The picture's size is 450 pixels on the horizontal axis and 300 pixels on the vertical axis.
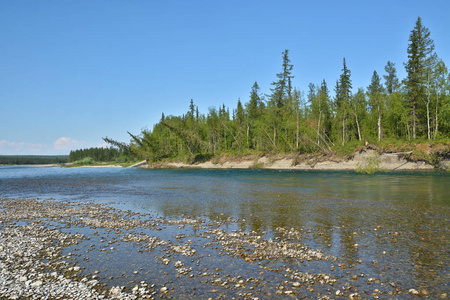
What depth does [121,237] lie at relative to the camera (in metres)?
13.7

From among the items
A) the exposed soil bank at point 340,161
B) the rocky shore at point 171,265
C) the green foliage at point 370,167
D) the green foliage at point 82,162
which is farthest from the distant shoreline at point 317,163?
the green foliage at point 82,162

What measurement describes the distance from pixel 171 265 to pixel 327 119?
81081mm

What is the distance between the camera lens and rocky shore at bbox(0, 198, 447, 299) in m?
7.93

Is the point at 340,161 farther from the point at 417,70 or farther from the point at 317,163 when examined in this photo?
the point at 417,70

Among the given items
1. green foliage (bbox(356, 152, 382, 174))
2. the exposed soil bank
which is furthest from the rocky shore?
the exposed soil bank

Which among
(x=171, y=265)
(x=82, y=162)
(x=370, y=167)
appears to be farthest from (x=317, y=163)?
(x=82, y=162)

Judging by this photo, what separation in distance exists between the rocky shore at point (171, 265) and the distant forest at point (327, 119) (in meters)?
61.7

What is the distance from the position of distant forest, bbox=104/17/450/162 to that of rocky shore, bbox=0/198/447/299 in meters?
61.7

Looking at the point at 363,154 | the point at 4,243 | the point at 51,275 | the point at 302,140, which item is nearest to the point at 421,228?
the point at 51,275

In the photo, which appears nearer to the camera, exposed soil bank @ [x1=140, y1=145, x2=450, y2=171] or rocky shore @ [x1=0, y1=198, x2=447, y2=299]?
rocky shore @ [x1=0, y1=198, x2=447, y2=299]

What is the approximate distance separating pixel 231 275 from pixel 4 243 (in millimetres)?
10976

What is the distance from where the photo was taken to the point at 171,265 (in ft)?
33.0

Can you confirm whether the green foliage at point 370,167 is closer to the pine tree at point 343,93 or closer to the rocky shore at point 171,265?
the pine tree at point 343,93

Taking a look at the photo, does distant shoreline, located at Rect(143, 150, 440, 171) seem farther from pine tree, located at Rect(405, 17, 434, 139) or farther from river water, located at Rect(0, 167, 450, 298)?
river water, located at Rect(0, 167, 450, 298)
